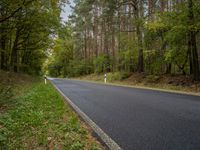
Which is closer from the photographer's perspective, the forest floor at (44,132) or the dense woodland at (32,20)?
the forest floor at (44,132)

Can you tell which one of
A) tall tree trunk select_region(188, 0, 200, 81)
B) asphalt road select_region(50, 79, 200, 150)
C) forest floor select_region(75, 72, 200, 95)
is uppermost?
tall tree trunk select_region(188, 0, 200, 81)

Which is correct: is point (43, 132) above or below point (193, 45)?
below

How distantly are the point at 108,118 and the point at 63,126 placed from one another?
→ 1491mm

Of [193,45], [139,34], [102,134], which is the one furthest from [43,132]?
[139,34]

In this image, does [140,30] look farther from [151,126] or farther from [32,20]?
[151,126]

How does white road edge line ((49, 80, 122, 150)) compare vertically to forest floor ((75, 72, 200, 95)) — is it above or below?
below

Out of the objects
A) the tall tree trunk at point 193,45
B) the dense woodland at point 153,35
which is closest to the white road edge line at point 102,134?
the dense woodland at point 153,35

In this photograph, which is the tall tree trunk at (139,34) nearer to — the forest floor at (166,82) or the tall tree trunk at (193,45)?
the forest floor at (166,82)

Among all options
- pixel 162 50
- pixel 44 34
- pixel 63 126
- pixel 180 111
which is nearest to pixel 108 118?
pixel 63 126

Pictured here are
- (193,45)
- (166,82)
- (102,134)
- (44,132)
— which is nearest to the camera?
(102,134)

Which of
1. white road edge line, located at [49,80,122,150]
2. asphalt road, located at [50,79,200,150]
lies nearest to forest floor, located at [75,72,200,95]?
asphalt road, located at [50,79,200,150]

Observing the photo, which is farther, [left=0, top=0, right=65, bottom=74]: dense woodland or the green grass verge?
[left=0, top=0, right=65, bottom=74]: dense woodland

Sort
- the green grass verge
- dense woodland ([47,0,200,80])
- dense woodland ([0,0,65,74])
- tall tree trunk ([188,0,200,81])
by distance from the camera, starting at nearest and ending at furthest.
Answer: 1. the green grass verge
2. dense woodland ([0,0,65,74])
3. tall tree trunk ([188,0,200,81])
4. dense woodland ([47,0,200,80])

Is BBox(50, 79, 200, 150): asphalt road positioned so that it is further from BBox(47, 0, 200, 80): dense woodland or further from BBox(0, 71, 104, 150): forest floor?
BBox(47, 0, 200, 80): dense woodland
